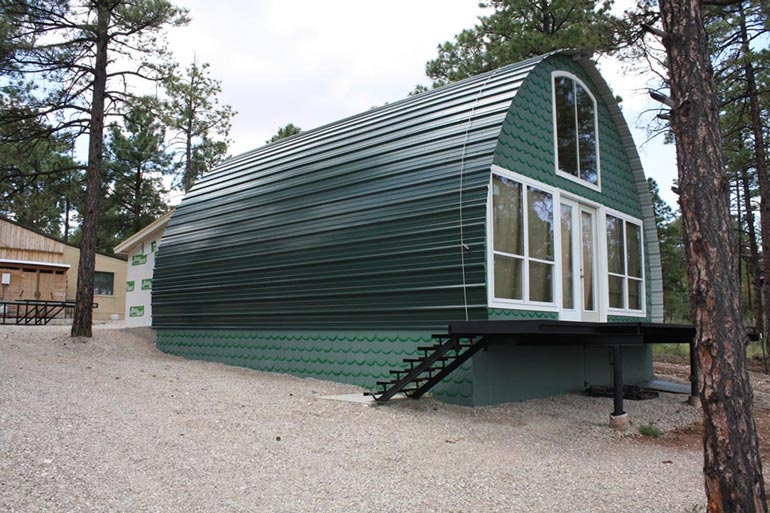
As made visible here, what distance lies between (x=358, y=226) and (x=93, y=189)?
6600 millimetres

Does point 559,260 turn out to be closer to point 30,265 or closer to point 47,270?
point 30,265

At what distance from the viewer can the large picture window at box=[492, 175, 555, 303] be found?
7094 mm

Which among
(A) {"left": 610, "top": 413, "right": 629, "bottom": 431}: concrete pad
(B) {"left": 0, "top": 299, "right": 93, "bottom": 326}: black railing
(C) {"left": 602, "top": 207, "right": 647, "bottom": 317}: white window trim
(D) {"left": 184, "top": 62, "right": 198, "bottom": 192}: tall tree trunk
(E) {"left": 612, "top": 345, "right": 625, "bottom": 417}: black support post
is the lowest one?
(A) {"left": 610, "top": 413, "right": 629, "bottom": 431}: concrete pad

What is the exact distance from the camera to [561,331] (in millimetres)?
5773

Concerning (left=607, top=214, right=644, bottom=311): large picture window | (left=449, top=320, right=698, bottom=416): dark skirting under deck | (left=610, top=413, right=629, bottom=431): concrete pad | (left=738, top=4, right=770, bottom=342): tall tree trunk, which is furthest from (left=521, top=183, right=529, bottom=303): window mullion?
(left=738, top=4, right=770, bottom=342): tall tree trunk

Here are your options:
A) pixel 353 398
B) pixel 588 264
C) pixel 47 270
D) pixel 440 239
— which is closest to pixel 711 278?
pixel 440 239

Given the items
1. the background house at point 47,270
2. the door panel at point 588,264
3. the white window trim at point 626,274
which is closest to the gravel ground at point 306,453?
the door panel at point 588,264

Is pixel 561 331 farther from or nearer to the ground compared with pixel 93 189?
nearer to the ground

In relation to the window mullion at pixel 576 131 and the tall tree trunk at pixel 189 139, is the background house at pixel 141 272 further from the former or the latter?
the tall tree trunk at pixel 189 139

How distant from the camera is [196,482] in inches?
146

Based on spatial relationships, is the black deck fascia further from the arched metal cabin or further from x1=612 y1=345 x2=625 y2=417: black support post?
the arched metal cabin

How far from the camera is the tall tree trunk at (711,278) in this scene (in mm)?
2971

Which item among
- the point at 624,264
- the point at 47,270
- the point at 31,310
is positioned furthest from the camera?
the point at 47,270

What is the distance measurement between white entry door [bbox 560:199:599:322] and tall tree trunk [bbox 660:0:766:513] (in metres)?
4.98
